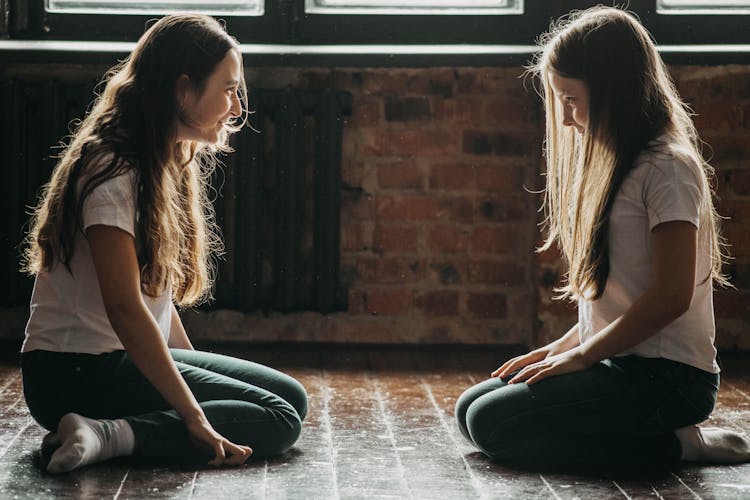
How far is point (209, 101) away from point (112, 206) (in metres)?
0.29

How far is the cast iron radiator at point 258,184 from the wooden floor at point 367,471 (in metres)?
0.74

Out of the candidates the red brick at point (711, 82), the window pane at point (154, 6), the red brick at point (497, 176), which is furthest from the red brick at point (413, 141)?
the red brick at point (711, 82)

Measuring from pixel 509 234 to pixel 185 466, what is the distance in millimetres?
1876

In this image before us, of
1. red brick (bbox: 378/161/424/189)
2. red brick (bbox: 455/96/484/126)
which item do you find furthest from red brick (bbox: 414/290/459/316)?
red brick (bbox: 455/96/484/126)

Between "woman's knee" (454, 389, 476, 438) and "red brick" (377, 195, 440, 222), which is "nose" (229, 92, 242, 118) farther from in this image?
"red brick" (377, 195, 440, 222)

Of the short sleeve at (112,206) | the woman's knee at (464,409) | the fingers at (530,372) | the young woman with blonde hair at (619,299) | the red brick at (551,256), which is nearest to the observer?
the short sleeve at (112,206)

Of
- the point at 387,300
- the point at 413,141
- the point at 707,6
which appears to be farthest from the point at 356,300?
the point at 707,6

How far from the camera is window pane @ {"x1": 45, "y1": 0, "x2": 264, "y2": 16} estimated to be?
3553 millimetres

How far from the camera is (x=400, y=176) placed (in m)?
3.51

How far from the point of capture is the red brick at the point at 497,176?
351 centimetres

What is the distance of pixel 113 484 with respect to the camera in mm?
1760

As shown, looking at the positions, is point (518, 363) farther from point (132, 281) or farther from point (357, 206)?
point (357, 206)

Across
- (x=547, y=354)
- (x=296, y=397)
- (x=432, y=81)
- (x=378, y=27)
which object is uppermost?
(x=378, y=27)

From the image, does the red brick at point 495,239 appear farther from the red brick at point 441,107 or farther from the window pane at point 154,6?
the window pane at point 154,6
